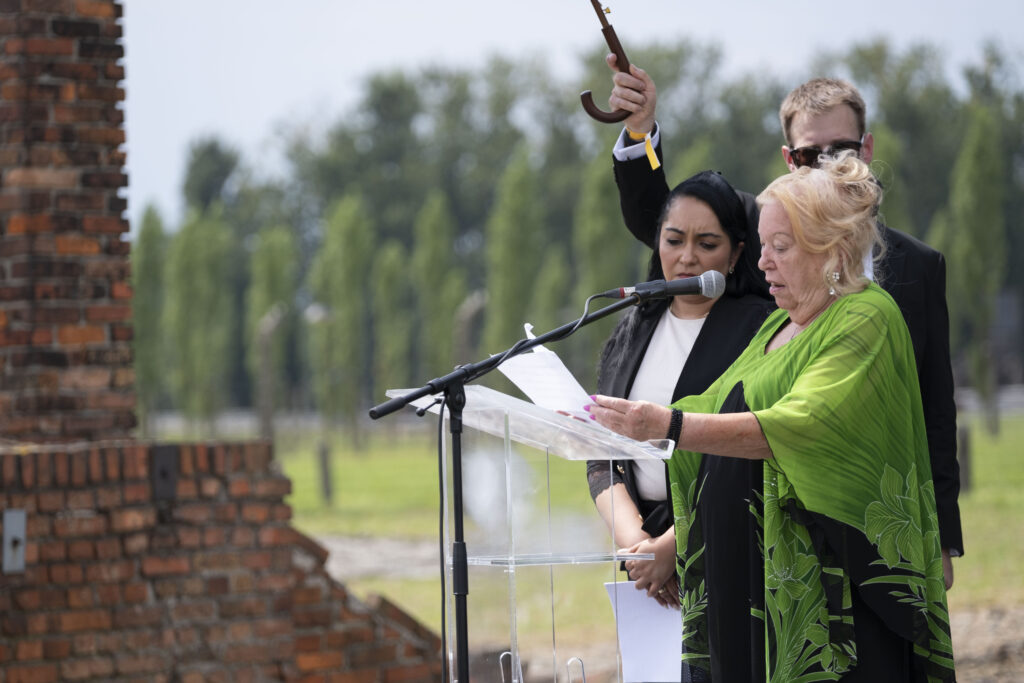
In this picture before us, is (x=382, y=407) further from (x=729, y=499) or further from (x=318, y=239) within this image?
(x=318, y=239)

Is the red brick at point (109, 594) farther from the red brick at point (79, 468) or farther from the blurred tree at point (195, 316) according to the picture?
the blurred tree at point (195, 316)

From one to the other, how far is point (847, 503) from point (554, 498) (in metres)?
0.60

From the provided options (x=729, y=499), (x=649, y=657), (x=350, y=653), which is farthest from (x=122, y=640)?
(x=729, y=499)

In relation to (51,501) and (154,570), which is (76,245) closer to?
(51,501)

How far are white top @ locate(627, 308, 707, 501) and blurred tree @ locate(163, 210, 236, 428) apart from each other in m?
28.2

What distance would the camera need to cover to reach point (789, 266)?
2.52 m

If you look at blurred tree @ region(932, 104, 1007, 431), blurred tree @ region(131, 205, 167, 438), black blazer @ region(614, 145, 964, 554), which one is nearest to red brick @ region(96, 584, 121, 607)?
black blazer @ region(614, 145, 964, 554)

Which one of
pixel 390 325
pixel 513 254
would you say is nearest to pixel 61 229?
pixel 513 254

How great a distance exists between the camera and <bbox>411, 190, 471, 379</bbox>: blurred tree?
30.0 meters

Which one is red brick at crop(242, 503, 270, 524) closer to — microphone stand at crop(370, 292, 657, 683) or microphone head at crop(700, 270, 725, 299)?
microphone stand at crop(370, 292, 657, 683)

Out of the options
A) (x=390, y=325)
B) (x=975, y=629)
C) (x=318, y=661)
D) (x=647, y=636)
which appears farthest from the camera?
(x=390, y=325)

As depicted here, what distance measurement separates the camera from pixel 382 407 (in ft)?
8.41

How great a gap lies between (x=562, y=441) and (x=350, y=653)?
8.19ft

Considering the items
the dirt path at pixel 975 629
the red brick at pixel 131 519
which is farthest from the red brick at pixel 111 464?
the dirt path at pixel 975 629
